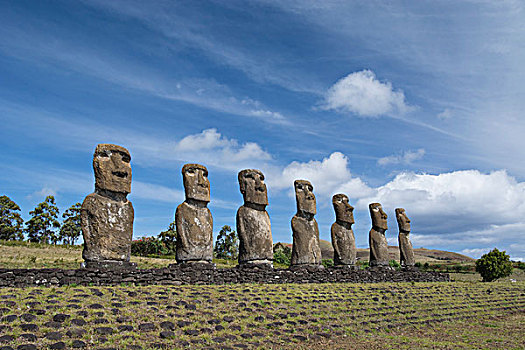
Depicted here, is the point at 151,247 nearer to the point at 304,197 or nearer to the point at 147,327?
the point at 304,197

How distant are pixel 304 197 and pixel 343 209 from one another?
3.61 meters

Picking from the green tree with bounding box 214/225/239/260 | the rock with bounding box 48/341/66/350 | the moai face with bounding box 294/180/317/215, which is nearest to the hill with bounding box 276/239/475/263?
the green tree with bounding box 214/225/239/260

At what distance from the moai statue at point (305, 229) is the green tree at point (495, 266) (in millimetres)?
19859

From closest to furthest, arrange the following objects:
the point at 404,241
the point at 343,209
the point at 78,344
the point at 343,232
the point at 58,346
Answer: the point at 58,346, the point at 78,344, the point at 343,232, the point at 343,209, the point at 404,241

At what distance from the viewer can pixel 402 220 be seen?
3169cm

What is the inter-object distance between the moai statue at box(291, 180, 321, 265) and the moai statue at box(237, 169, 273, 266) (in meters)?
2.19

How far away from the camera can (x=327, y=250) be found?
7938 cm

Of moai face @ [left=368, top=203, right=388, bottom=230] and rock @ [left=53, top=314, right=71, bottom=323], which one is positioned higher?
moai face @ [left=368, top=203, right=388, bottom=230]

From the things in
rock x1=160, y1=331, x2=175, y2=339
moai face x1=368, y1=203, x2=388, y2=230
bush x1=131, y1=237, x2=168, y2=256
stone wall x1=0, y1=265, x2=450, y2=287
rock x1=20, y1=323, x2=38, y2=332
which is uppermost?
moai face x1=368, y1=203, x2=388, y2=230

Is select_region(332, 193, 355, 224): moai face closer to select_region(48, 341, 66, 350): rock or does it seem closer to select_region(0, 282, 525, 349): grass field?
select_region(0, 282, 525, 349): grass field

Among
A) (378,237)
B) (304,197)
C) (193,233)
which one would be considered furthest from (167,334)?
(378,237)

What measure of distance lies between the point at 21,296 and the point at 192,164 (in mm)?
8515

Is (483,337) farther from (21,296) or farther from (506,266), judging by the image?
(506,266)

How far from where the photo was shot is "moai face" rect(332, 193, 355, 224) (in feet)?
81.4
